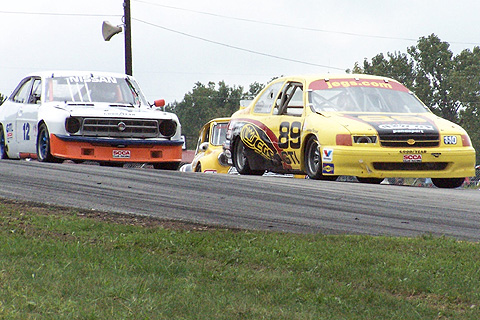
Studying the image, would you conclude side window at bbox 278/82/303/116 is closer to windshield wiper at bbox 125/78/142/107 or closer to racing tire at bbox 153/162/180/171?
racing tire at bbox 153/162/180/171

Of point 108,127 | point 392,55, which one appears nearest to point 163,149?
point 108,127

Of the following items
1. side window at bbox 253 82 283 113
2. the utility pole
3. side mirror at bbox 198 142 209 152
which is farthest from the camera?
the utility pole

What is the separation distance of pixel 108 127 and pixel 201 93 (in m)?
93.8

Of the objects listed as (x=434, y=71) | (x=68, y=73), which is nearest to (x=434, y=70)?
(x=434, y=71)

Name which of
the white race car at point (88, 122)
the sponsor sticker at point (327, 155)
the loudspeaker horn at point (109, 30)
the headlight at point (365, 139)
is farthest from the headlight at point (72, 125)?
the loudspeaker horn at point (109, 30)

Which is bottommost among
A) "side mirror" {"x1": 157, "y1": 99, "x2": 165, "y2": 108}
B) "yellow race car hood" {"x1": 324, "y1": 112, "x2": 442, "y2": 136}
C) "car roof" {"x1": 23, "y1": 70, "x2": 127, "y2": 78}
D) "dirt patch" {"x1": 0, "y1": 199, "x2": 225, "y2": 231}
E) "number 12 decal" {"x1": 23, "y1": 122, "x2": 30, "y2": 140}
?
"dirt patch" {"x1": 0, "y1": 199, "x2": 225, "y2": 231}

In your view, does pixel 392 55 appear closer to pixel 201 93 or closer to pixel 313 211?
pixel 201 93

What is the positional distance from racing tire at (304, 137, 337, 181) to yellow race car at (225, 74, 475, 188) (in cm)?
1

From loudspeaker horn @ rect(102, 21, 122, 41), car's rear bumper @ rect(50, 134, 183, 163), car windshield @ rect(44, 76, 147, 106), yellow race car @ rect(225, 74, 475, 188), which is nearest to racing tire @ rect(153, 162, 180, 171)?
car's rear bumper @ rect(50, 134, 183, 163)

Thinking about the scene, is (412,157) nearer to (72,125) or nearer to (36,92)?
(72,125)

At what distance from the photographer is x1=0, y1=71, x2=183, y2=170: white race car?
12320 mm

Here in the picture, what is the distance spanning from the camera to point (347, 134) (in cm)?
1053

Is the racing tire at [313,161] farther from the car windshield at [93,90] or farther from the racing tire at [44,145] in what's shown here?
the racing tire at [44,145]

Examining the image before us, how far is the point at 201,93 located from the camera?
347 ft
